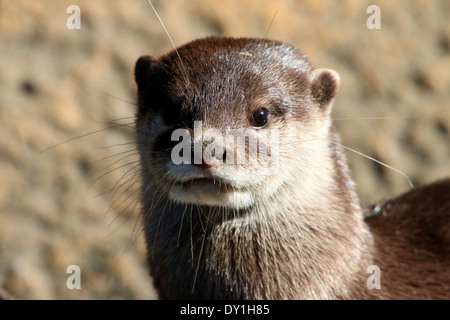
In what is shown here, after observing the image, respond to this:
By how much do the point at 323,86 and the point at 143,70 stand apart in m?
0.68

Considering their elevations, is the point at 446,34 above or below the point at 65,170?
above

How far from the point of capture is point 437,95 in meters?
4.90

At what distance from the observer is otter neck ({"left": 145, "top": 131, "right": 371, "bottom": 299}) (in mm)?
2436

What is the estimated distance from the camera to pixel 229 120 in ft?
7.31

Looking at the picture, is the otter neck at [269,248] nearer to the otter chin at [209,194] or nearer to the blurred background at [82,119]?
the otter chin at [209,194]

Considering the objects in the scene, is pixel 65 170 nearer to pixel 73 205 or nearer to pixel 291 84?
pixel 73 205

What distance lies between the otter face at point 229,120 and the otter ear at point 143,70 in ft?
0.05

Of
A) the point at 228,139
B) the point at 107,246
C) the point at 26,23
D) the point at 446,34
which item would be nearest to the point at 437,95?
the point at 446,34

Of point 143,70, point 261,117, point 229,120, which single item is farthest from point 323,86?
point 143,70

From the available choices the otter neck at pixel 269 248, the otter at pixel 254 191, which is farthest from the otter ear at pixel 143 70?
the otter neck at pixel 269 248

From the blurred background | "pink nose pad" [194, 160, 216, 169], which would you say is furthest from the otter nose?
the blurred background

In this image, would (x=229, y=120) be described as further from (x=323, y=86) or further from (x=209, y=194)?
(x=323, y=86)

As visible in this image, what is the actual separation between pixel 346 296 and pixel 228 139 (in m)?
0.79

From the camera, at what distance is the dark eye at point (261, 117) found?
231 cm
